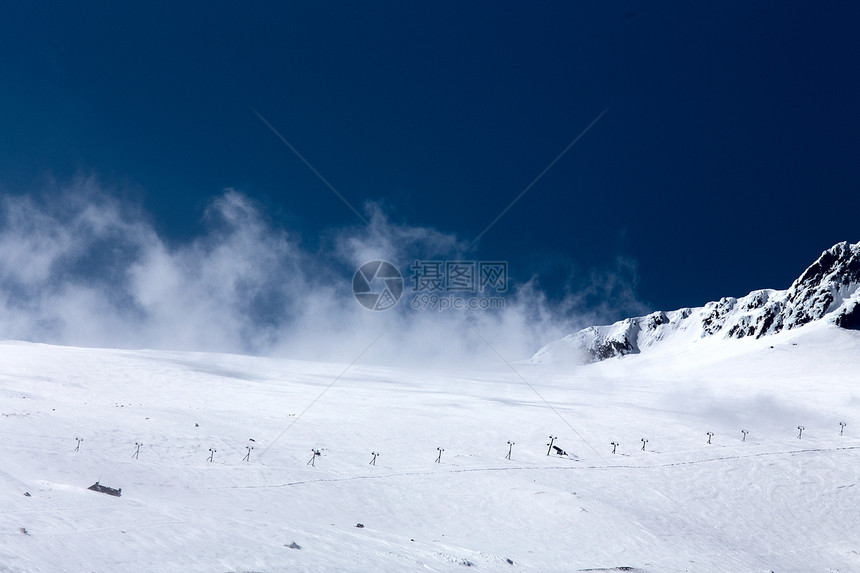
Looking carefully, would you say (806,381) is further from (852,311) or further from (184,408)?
(184,408)

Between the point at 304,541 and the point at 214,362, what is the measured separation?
5978 centimetres

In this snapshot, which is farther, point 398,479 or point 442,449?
point 442,449

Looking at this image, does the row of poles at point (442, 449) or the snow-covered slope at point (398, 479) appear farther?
the row of poles at point (442, 449)

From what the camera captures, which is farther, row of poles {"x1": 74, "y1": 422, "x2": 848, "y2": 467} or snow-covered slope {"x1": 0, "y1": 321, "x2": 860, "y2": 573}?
row of poles {"x1": 74, "y1": 422, "x2": 848, "y2": 467}

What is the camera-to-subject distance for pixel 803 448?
126ft

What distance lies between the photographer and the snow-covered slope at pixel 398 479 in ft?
48.5

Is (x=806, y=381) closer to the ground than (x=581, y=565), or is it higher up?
higher up

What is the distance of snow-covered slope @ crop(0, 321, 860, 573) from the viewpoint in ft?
48.5

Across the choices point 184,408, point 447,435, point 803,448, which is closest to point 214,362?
point 184,408

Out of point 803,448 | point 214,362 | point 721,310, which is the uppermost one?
point 721,310

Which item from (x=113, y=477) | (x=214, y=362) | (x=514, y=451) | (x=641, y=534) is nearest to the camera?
(x=113, y=477)

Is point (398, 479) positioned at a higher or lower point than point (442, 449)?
lower

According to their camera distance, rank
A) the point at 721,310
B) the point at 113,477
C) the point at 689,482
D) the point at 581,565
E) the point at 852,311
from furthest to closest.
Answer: the point at 721,310 → the point at 852,311 → the point at 689,482 → the point at 113,477 → the point at 581,565

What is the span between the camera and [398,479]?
2769 cm
